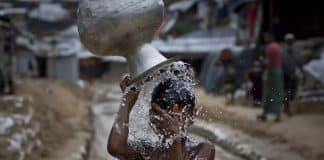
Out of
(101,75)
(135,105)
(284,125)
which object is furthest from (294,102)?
(101,75)

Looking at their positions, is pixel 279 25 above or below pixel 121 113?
below

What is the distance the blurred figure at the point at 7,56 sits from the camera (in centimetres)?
1270

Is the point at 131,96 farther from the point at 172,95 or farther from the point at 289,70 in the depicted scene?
the point at 289,70

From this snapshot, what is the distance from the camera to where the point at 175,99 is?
2.51 m

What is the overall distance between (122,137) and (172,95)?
0.27 meters

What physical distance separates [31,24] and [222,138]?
2648cm

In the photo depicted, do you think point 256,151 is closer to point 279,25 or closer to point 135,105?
point 135,105

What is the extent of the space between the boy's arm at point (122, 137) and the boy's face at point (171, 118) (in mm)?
112

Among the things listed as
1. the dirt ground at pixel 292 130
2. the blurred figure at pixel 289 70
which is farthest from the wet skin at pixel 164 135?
the blurred figure at pixel 289 70

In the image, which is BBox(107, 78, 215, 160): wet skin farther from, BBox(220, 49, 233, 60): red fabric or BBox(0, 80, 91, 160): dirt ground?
BBox(220, 49, 233, 60): red fabric

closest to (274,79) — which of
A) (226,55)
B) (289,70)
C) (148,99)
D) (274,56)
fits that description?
(274,56)

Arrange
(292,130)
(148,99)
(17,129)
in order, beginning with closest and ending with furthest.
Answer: (148,99)
(17,129)
(292,130)

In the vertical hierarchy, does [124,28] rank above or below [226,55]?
above

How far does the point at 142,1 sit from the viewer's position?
8.75 feet
